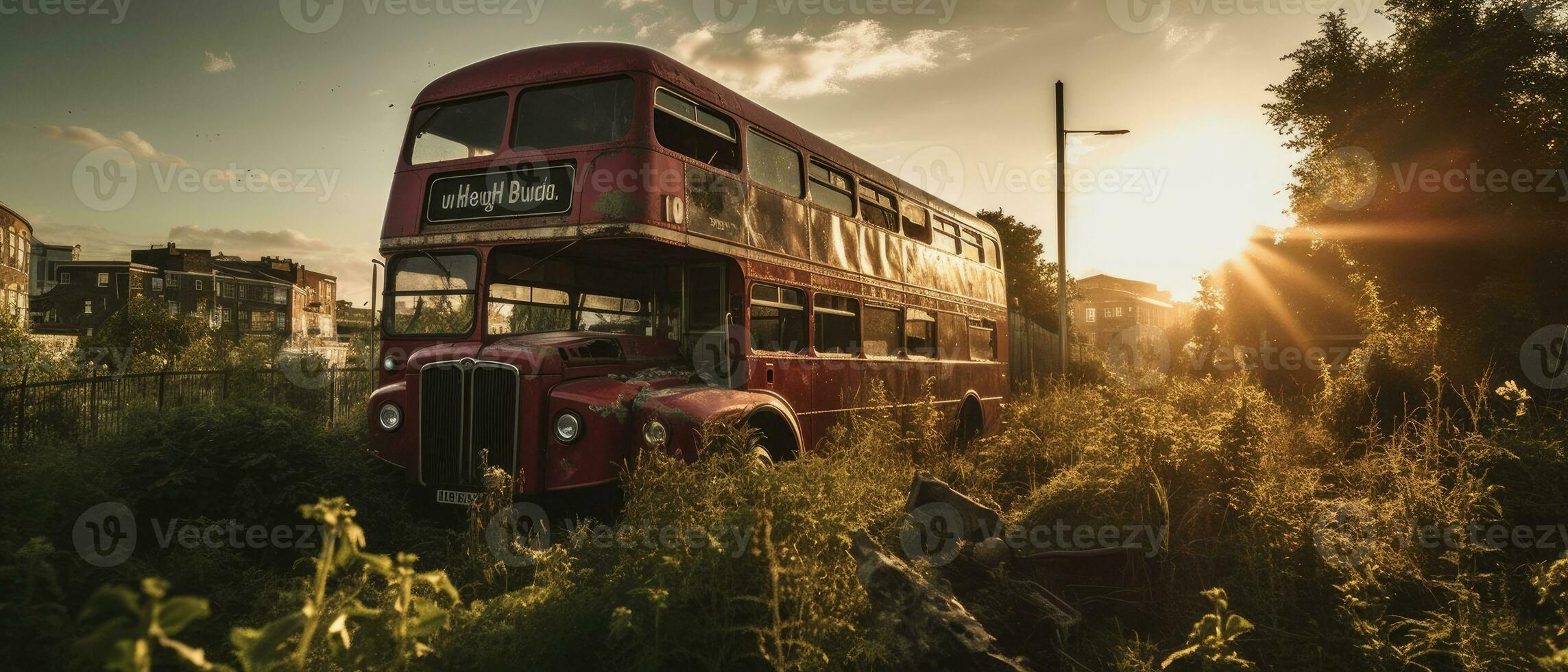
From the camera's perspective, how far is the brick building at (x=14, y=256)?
44250 millimetres

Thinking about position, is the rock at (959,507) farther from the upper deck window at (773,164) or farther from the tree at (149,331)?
the tree at (149,331)

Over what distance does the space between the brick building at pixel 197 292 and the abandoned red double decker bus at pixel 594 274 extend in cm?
5028

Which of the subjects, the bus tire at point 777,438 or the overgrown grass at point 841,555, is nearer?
the overgrown grass at point 841,555

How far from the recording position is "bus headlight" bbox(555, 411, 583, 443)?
17.4 ft

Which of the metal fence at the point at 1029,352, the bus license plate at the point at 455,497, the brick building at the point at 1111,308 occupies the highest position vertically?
the brick building at the point at 1111,308

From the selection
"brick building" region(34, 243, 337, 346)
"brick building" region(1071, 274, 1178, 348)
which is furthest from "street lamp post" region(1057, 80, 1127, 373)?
"brick building" region(1071, 274, 1178, 348)

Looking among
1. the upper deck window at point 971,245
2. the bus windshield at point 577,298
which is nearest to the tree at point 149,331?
the upper deck window at point 971,245

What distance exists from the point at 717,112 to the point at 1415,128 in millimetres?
14486

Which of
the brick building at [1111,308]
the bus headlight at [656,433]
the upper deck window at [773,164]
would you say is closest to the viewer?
the bus headlight at [656,433]

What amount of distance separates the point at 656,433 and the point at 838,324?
337 cm

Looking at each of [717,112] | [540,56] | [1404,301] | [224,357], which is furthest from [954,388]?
[224,357]

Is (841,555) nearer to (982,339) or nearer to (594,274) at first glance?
(594,274)

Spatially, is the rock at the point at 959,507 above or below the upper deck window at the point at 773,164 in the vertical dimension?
below

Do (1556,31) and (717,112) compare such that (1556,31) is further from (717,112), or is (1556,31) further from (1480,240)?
(717,112)
